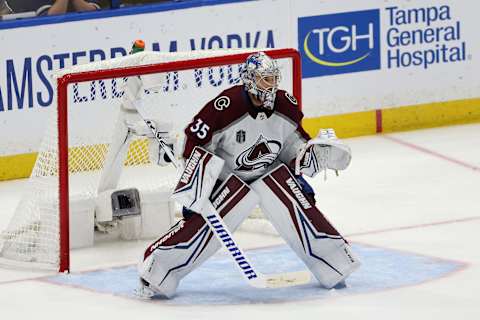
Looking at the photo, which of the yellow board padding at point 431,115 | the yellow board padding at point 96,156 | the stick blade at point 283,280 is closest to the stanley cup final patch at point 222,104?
the stick blade at point 283,280

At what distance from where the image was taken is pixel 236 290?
6465mm

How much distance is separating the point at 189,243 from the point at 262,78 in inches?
27.9

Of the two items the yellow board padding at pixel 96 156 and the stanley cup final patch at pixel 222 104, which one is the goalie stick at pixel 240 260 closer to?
the stanley cup final patch at pixel 222 104

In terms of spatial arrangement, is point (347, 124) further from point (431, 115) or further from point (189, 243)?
point (189, 243)

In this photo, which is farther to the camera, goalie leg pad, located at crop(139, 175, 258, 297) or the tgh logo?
the tgh logo

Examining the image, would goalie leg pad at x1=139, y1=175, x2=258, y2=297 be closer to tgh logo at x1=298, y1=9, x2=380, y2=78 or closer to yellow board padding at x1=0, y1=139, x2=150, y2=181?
yellow board padding at x1=0, y1=139, x2=150, y2=181

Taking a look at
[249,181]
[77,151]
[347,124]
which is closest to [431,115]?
[347,124]

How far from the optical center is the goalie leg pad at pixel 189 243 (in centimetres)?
628

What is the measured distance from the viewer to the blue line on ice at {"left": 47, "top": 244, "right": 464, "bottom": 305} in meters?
6.36

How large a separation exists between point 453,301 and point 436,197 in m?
1.93

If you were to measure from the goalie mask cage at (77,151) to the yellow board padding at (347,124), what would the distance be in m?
1.67

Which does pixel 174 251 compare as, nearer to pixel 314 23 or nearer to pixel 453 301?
pixel 453 301

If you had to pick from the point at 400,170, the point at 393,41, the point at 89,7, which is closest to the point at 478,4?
the point at 393,41

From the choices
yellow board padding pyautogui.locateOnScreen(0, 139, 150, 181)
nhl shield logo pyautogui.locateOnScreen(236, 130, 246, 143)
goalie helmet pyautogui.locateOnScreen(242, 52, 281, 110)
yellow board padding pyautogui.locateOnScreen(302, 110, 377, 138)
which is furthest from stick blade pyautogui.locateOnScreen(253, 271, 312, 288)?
yellow board padding pyautogui.locateOnScreen(302, 110, 377, 138)
